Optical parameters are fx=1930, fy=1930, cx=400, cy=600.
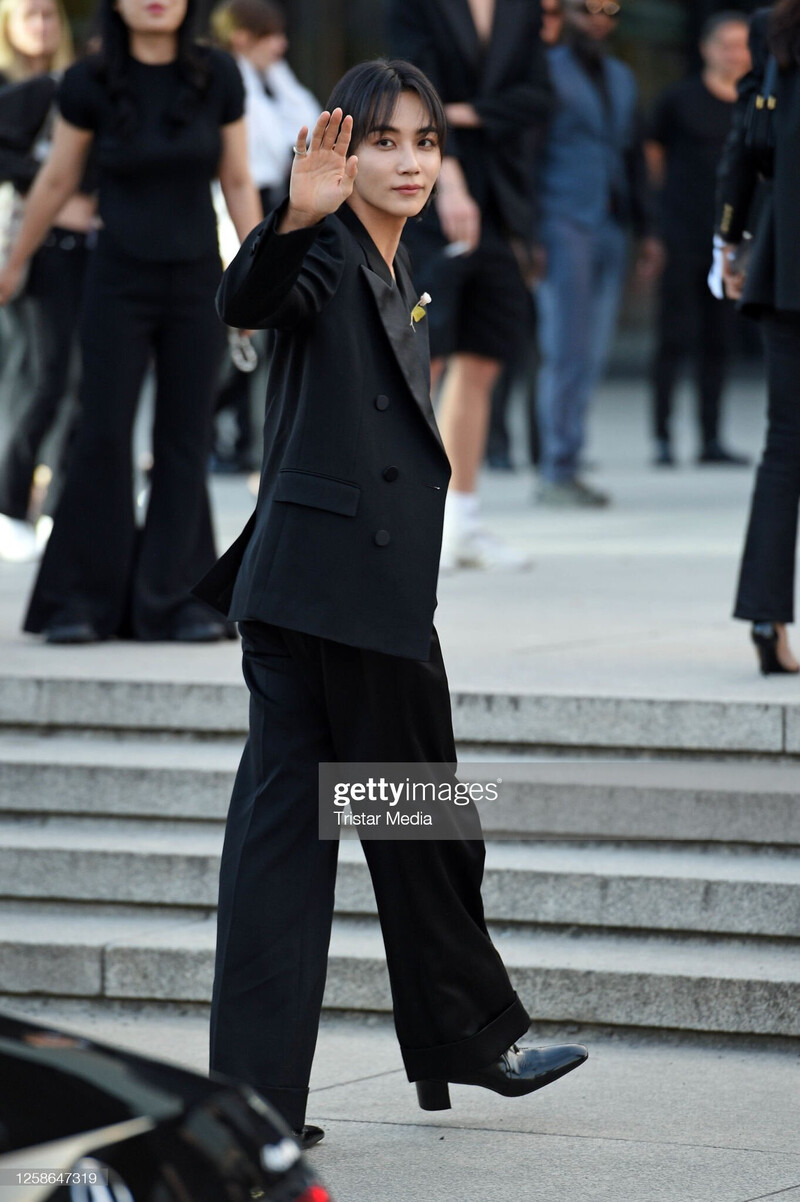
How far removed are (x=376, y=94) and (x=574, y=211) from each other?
6.32 meters

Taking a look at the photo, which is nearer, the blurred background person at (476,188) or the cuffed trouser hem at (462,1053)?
the cuffed trouser hem at (462,1053)

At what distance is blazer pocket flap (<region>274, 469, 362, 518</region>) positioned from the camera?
10.1 ft

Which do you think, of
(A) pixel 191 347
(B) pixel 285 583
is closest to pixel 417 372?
(B) pixel 285 583

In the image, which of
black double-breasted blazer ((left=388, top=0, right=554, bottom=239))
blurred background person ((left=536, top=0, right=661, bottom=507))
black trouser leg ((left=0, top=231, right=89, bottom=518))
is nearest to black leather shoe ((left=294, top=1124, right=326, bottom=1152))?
black double-breasted blazer ((left=388, top=0, right=554, bottom=239))

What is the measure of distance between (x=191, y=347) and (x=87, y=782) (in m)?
1.54

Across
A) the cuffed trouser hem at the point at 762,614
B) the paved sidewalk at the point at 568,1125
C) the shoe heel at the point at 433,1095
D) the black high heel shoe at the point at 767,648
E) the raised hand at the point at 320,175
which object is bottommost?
the paved sidewalk at the point at 568,1125

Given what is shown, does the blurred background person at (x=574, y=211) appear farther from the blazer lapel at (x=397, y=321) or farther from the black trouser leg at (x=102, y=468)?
the blazer lapel at (x=397, y=321)

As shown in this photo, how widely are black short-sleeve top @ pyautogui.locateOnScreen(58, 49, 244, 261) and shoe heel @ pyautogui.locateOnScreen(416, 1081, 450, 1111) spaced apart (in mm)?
2938

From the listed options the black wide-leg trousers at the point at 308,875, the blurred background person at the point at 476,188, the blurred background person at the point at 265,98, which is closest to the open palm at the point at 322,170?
the black wide-leg trousers at the point at 308,875

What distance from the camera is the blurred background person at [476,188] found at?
6.80 m

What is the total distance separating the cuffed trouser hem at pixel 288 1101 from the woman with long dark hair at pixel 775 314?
6.89ft

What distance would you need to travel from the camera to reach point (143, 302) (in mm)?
5617

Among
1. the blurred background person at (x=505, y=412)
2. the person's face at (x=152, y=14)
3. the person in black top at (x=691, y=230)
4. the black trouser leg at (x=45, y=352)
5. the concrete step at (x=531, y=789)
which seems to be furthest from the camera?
the blurred background person at (x=505, y=412)

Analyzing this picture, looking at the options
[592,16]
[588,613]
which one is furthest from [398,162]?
[592,16]
